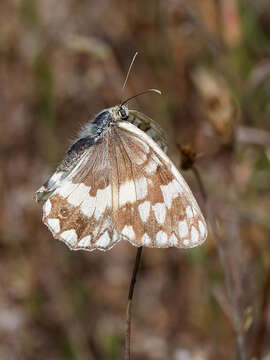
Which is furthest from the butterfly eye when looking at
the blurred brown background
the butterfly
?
the blurred brown background

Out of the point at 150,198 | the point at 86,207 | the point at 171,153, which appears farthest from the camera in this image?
the point at 171,153

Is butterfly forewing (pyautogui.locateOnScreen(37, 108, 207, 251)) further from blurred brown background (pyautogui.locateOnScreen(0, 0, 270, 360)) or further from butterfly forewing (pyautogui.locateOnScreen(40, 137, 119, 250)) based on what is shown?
blurred brown background (pyautogui.locateOnScreen(0, 0, 270, 360))

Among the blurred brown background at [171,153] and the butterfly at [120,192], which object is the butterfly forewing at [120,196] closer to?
the butterfly at [120,192]

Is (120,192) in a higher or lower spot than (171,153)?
lower

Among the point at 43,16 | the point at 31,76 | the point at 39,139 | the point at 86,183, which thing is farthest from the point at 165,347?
the point at 43,16

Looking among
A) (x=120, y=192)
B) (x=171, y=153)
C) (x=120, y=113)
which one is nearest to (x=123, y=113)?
(x=120, y=113)

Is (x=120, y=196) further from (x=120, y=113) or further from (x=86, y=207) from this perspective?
(x=120, y=113)
